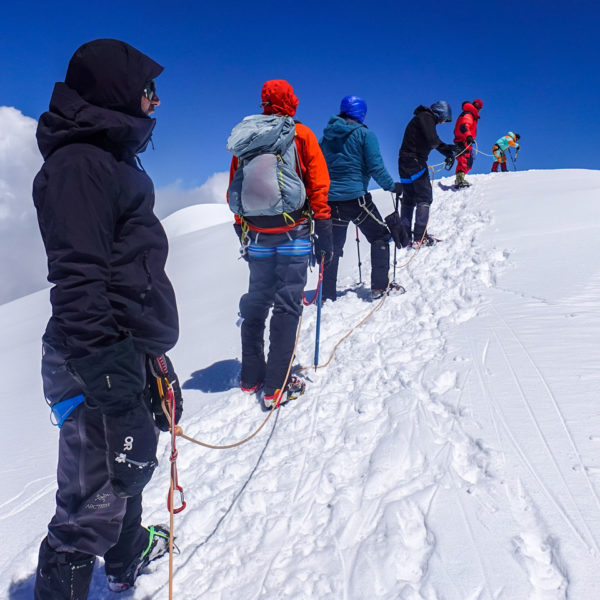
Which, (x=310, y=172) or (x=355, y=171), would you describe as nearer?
(x=310, y=172)

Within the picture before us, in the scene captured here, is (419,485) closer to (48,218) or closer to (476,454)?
(476,454)

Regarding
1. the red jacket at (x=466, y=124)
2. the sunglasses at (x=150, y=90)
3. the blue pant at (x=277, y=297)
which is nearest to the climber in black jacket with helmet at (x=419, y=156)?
the blue pant at (x=277, y=297)

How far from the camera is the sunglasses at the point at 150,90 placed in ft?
5.07

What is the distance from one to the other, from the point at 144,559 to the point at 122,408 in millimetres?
906

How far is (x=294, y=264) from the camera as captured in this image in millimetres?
3029

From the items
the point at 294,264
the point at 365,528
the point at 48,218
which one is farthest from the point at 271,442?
the point at 48,218

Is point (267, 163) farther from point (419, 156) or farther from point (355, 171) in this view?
point (419, 156)

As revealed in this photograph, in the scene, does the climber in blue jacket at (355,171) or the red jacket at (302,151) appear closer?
the red jacket at (302,151)

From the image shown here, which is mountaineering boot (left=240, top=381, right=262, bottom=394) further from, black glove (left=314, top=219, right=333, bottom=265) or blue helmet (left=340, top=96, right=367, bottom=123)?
blue helmet (left=340, top=96, right=367, bottom=123)

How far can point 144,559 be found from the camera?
185 centimetres

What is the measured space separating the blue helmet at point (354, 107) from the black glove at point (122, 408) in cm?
373

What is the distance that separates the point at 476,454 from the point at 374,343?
1877mm

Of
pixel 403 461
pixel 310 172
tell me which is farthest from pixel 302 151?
pixel 403 461

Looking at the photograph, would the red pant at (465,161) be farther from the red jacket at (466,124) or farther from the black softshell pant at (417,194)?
the black softshell pant at (417,194)
